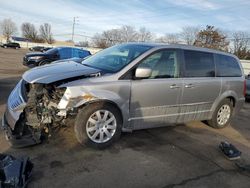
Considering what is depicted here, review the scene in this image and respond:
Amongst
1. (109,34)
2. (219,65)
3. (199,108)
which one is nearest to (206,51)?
(219,65)

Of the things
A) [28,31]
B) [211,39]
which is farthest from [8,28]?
[211,39]

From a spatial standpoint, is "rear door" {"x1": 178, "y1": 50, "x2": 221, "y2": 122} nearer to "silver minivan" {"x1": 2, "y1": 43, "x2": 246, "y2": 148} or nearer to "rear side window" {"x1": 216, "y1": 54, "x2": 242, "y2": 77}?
"silver minivan" {"x1": 2, "y1": 43, "x2": 246, "y2": 148}

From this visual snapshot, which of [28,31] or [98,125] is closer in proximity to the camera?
[98,125]

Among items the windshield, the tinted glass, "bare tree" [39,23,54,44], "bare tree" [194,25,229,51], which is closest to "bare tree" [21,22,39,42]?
"bare tree" [39,23,54,44]

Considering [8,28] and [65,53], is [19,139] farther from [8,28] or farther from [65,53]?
[8,28]

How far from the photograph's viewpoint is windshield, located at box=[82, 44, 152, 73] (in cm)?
486

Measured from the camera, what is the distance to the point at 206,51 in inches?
235

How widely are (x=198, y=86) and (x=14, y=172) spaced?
3813 millimetres

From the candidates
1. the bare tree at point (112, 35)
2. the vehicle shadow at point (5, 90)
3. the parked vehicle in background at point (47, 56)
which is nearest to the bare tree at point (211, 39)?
the bare tree at point (112, 35)

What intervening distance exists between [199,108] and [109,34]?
261ft

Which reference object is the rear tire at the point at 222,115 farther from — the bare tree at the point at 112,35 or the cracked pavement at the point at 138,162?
the bare tree at the point at 112,35

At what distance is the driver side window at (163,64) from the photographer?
4949mm

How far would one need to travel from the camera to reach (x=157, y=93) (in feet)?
16.3

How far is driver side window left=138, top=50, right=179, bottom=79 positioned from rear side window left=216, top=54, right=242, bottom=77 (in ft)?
4.55
